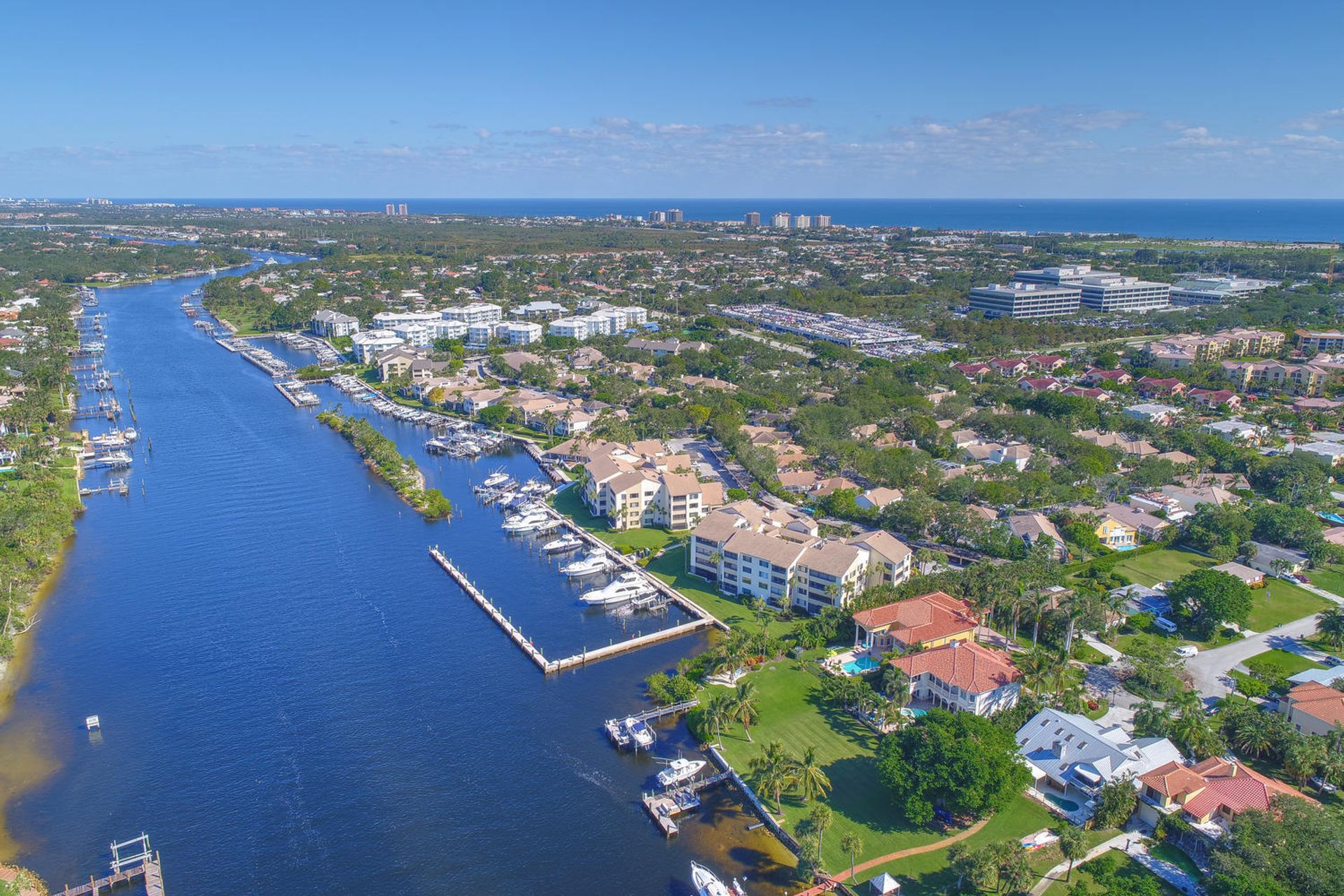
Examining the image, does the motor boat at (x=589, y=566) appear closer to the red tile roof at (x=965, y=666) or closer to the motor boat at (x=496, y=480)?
the motor boat at (x=496, y=480)

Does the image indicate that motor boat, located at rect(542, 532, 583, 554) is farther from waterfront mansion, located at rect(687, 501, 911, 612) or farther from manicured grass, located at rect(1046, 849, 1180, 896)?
manicured grass, located at rect(1046, 849, 1180, 896)

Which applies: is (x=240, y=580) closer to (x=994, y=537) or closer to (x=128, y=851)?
(x=128, y=851)

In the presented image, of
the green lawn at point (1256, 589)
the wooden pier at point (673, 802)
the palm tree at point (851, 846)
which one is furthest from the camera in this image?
the green lawn at point (1256, 589)

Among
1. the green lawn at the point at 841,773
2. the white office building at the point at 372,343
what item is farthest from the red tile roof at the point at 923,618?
the white office building at the point at 372,343

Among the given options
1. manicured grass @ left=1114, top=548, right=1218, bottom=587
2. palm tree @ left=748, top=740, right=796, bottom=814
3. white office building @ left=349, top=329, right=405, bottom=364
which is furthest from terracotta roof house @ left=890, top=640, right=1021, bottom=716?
white office building @ left=349, top=329, right=405, bottom=364

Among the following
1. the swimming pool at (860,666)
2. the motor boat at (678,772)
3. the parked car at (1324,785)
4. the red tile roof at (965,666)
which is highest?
the red tile roof at (965,666)
